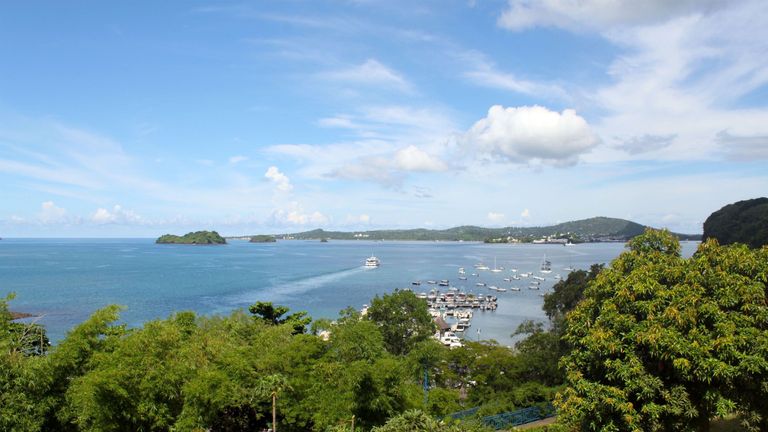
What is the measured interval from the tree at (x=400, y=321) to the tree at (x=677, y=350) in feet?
36.4

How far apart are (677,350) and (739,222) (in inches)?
3024

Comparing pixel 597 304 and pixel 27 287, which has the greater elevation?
pixel 597 304

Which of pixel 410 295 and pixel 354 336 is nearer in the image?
pixel 354 336

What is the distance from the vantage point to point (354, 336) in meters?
14.6

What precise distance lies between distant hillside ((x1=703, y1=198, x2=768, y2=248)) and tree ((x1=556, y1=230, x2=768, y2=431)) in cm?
5089

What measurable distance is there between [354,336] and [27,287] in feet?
217

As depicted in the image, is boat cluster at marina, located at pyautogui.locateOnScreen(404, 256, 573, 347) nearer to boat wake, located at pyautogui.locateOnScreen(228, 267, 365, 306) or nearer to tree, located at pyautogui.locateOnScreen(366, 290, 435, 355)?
tree, located at pyautogui.locateOnScreen(366, 290, 435, 355)

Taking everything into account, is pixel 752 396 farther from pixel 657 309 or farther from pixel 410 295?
pixel 410 295

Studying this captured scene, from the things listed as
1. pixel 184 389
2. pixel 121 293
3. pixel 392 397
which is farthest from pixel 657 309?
pixel 121 293

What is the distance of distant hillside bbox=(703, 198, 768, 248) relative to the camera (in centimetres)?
5962

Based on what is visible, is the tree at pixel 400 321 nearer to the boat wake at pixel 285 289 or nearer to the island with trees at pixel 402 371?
the island with trees at pixel 402 371

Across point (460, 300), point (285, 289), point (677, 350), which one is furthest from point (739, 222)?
point (677, 350)

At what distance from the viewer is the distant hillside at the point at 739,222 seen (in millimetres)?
59625

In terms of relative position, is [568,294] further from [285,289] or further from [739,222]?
[739,222]
